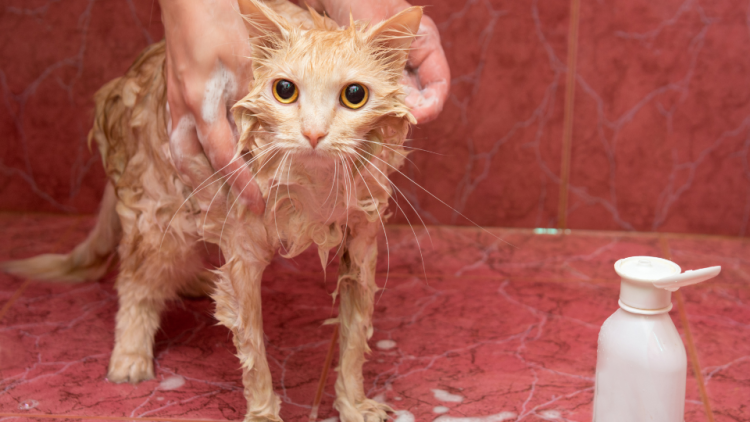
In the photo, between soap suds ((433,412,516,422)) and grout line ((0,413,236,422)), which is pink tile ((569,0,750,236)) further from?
grout line ((0,413,236,422))

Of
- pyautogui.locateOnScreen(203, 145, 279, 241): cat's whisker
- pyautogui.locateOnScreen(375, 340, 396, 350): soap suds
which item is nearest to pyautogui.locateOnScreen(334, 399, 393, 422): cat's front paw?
pyautogui.locateOnScreen(375, 340, 396, 350): soap suds

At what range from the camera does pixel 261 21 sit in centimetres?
92

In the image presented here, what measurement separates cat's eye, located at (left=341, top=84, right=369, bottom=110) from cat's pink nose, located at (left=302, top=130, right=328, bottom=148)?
59 mm

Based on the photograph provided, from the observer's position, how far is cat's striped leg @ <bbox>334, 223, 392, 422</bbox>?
1.17m

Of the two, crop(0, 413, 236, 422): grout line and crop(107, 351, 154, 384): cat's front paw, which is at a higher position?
crop(107, 351, 154, 384): cat's front paw

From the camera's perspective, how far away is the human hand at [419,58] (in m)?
1.12

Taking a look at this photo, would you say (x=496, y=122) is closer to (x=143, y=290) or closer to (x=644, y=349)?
(x=143, y=290)

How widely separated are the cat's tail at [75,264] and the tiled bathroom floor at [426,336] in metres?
0.03

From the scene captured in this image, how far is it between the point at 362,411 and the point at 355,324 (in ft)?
0.49

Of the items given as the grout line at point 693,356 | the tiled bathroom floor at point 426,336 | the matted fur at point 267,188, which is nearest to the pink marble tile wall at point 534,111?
the tiled bathroom floor at point 426,336

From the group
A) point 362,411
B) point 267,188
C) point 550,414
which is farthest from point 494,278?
point 267,188

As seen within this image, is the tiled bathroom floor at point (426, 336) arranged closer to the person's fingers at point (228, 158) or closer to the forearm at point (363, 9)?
the person's fingers at point (228, 158)

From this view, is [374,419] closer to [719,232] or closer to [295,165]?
[295,165]

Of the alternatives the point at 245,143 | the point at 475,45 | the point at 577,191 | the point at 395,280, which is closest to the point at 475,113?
A: the point at 475,45
